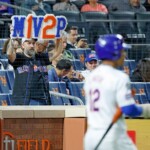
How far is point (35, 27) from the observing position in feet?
41.9

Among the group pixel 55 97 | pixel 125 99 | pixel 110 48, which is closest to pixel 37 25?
pixel 55 97

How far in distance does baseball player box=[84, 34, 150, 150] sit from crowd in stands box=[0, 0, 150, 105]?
465 centimetres

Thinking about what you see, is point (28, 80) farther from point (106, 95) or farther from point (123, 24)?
point (106, 95)

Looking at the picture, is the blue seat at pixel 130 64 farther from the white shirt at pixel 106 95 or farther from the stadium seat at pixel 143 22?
the white shirt at pixel 106 95

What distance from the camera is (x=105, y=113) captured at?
7707 mm

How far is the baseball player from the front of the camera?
7633 millimetres

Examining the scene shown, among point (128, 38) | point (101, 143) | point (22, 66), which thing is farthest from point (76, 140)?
point (101, 143)

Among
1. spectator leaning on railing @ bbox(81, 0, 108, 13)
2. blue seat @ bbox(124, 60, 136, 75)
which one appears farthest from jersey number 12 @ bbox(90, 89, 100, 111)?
spectator leaning on railing @ bbox(81, 0, 108, 13)

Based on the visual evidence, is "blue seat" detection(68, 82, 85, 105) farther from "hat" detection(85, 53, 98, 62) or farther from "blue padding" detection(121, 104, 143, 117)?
"blue padding" detection(121, 104, 143, 117)

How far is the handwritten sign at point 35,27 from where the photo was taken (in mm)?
12703

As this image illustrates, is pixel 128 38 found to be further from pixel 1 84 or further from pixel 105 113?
pixel 105 113

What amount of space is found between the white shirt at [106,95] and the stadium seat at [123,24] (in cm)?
674

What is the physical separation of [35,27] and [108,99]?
206 inches

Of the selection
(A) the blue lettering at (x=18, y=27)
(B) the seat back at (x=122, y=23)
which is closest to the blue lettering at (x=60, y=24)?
(A) the blue lettering at (x=18, y=27)
